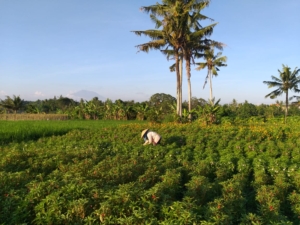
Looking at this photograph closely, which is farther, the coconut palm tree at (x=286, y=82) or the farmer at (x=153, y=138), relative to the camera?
the coconut palm tree at (x=286, y=82)

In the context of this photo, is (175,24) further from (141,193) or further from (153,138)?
(141,193)

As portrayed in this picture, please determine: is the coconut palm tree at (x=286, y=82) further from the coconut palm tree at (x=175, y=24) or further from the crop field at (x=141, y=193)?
the crop field at (x=141, y=193)

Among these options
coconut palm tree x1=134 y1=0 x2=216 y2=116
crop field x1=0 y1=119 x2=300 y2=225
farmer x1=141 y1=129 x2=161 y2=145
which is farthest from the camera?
coconut palm tree x1=134 y1=0 x2=216 y2=116

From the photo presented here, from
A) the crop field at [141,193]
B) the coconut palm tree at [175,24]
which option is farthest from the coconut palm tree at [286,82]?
the crop field at [141,193]

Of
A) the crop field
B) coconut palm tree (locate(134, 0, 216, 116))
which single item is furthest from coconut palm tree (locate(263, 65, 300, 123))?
the crop field

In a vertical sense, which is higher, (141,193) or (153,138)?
(153,138)

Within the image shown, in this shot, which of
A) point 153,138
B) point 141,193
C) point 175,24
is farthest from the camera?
point 175,24

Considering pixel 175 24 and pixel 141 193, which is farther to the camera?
pixel 175 24

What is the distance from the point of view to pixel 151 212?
151 inches

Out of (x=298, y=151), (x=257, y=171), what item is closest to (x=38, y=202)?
(x=257, y=171)

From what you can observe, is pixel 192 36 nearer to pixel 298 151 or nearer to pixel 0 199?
pixel 298 151

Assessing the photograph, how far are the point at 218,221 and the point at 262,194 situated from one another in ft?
5.24

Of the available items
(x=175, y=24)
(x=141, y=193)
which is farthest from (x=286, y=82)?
(x=141, y=193)

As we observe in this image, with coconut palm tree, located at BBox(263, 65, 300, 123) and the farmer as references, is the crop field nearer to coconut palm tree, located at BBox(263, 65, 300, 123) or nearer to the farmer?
the farmer
